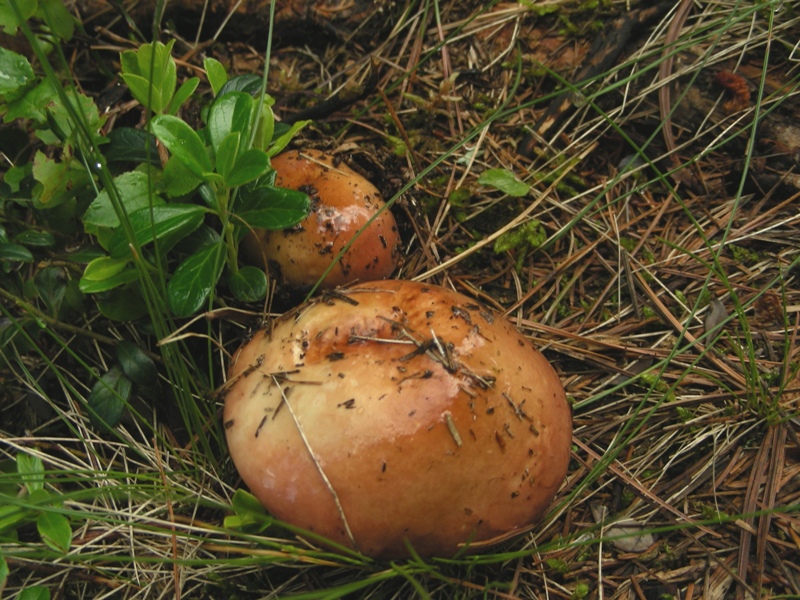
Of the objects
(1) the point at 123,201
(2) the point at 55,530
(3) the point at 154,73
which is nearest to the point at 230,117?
(3) the point at 154,73

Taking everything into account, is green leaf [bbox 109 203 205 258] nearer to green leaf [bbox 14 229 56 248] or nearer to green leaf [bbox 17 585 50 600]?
green leaf [bbox 14 229 56 248]

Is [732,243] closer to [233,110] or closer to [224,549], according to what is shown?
[233,110]

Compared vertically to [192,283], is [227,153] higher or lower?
higher

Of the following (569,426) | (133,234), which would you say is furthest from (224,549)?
(569,426)

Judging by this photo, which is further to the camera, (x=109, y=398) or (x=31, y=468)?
(x=109, y=398)

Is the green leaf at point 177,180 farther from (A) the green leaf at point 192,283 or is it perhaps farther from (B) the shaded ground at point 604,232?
(B) the shaded ground at point 604,232

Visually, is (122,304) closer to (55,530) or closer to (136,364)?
(136,364)

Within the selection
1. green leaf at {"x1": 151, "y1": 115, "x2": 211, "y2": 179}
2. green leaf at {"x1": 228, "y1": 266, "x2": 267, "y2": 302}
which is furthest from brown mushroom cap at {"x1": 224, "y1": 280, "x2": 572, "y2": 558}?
green leaf at {"x1": 151, "y1": 115, "x2": 211, "y2": 179}
